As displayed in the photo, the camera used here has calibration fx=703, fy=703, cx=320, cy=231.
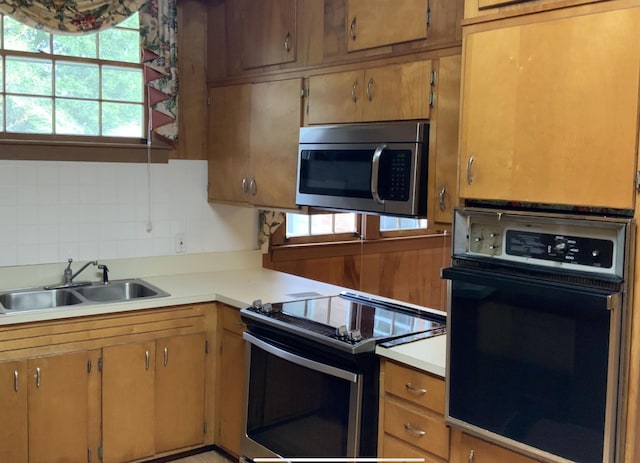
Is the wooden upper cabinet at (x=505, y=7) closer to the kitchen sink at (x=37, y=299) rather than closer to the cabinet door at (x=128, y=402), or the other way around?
the cabinet door at (x=128, y=402)

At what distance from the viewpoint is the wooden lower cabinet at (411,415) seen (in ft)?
7.77

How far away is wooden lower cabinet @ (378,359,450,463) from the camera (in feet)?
7.77

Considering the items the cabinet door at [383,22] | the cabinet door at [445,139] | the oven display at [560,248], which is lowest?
the oven display at [560,248]

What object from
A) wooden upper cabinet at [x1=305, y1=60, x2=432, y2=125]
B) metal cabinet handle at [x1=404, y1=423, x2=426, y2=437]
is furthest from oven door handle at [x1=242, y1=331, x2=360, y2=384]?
wooden upper cabinet at [x1=305, y1=60, x2=432, y2=125]

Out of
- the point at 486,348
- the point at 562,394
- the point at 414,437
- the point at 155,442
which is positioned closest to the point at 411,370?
the point at 414,437

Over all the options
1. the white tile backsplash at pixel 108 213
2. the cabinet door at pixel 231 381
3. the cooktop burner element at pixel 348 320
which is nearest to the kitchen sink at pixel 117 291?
the white tile backsplash at pixel 108 213

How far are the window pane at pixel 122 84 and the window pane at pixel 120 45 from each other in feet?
0.20

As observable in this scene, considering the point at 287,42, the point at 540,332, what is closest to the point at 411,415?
the point at 540,332

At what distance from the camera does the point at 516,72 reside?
204 centimetres

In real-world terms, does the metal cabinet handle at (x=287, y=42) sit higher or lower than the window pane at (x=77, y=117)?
higher

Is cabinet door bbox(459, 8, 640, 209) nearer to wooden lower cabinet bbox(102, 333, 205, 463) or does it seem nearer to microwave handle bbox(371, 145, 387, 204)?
microwave handle bbox(371, 145, 387, 204)

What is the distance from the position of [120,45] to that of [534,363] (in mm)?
2729

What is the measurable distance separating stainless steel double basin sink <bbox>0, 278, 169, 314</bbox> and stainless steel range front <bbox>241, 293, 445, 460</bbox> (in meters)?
0.66

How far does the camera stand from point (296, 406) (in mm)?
2896
